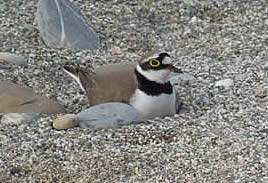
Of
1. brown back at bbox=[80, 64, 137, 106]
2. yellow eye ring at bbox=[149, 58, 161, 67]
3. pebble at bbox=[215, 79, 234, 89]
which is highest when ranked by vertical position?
yellow eye ring at bbox=[149, 58, 161, 67]

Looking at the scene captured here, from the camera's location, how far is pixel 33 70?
19.9 feet

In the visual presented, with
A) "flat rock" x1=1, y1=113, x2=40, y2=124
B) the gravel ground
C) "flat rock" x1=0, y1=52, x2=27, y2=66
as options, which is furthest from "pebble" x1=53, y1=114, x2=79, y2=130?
"flat rock" x1=0, y1=52, x2=27, y2=66

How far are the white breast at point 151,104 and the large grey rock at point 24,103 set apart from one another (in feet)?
1.69

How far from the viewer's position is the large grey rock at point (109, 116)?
5.23 metres

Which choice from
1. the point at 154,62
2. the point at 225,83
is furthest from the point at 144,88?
the point at 225,83

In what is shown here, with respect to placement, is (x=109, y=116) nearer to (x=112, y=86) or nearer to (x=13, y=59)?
(x=112, y=86)

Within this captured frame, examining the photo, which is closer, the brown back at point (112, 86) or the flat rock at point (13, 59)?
the brown back at point (112, 86)

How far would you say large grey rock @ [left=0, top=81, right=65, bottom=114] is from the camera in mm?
5461

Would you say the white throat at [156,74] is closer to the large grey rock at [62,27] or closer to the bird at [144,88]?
the bird at [144,88]

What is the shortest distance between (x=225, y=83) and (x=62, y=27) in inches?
57.8

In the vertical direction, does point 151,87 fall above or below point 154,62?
below

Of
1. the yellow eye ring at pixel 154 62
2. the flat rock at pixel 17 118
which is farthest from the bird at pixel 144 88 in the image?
the flat rock at pixel 17 118

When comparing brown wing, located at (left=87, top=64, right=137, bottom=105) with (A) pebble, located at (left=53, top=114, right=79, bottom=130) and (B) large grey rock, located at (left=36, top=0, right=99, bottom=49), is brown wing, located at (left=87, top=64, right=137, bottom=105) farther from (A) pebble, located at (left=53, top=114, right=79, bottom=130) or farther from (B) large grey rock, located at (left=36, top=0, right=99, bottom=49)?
(B) large grey rock, located at (left=36, top=0, right=99, bottom=49)

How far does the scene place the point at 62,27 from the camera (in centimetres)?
657
